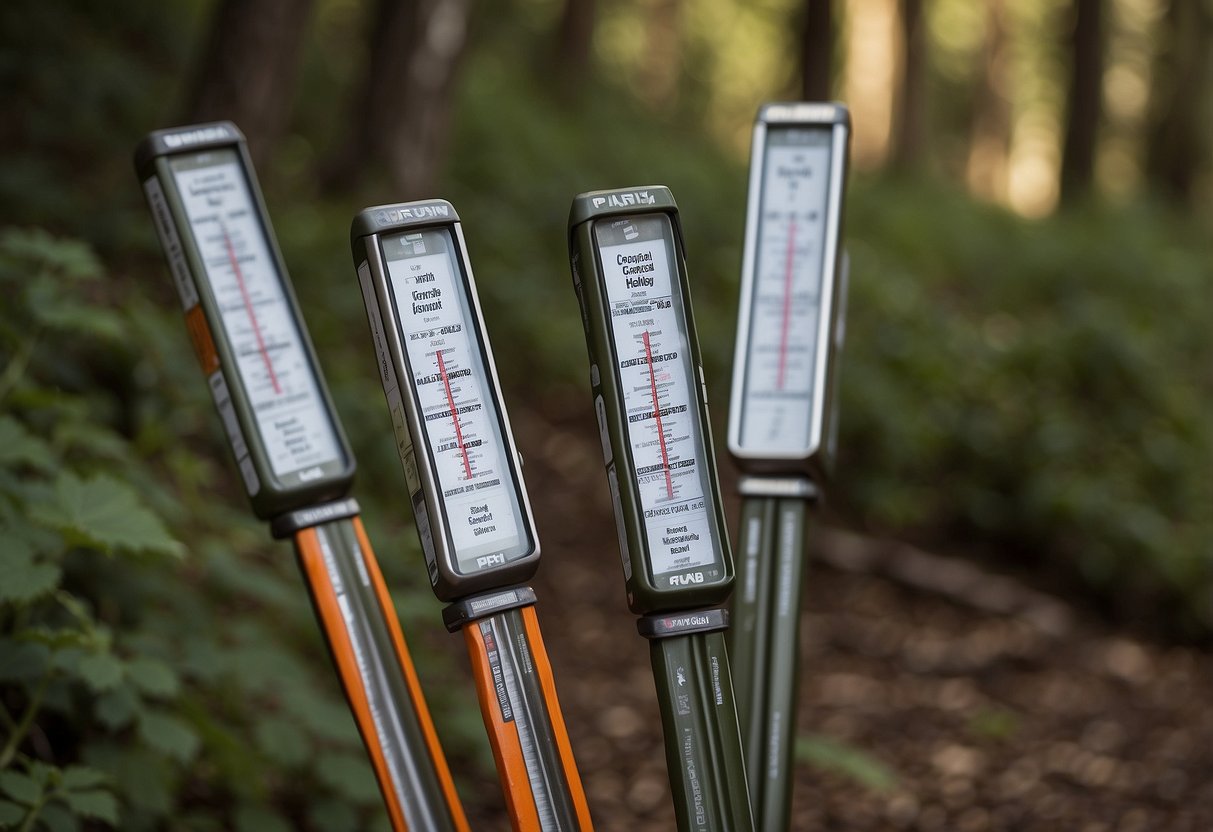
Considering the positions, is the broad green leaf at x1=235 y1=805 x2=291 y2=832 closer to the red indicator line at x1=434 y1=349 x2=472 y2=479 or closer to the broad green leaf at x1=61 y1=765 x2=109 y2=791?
the broad green leaf at x1=61 y1=765 x2=109 y2=791

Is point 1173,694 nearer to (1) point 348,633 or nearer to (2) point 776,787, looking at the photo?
(2) point 776,787

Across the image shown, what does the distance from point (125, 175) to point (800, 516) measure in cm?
421

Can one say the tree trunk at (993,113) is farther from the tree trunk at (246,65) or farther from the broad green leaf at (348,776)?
the broad green leaf at (348,776)

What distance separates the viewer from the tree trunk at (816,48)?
8.05m

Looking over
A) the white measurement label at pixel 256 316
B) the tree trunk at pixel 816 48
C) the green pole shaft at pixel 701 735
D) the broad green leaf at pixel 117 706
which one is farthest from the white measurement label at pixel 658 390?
the tree trunk at pixel 816 48

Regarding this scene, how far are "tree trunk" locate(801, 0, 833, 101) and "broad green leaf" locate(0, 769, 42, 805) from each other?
7.47 metres

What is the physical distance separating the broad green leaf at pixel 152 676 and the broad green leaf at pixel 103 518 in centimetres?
21

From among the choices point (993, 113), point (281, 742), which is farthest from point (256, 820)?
point (993, 113)

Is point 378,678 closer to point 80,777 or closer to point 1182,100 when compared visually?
point 80,777

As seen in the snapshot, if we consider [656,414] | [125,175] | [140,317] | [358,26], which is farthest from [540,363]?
[358,26]

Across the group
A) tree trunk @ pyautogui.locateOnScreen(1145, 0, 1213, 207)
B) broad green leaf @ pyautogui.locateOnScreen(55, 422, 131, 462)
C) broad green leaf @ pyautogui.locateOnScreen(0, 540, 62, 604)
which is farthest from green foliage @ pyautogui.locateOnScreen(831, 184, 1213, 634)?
tree trunk @ pyautogui.locateOnScreen(1145, 0, 1213, 207)

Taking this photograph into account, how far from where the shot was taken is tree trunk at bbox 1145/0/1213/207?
10883 mm

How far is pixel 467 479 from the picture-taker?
1308 mm

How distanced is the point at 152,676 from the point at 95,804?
0.22 metres
